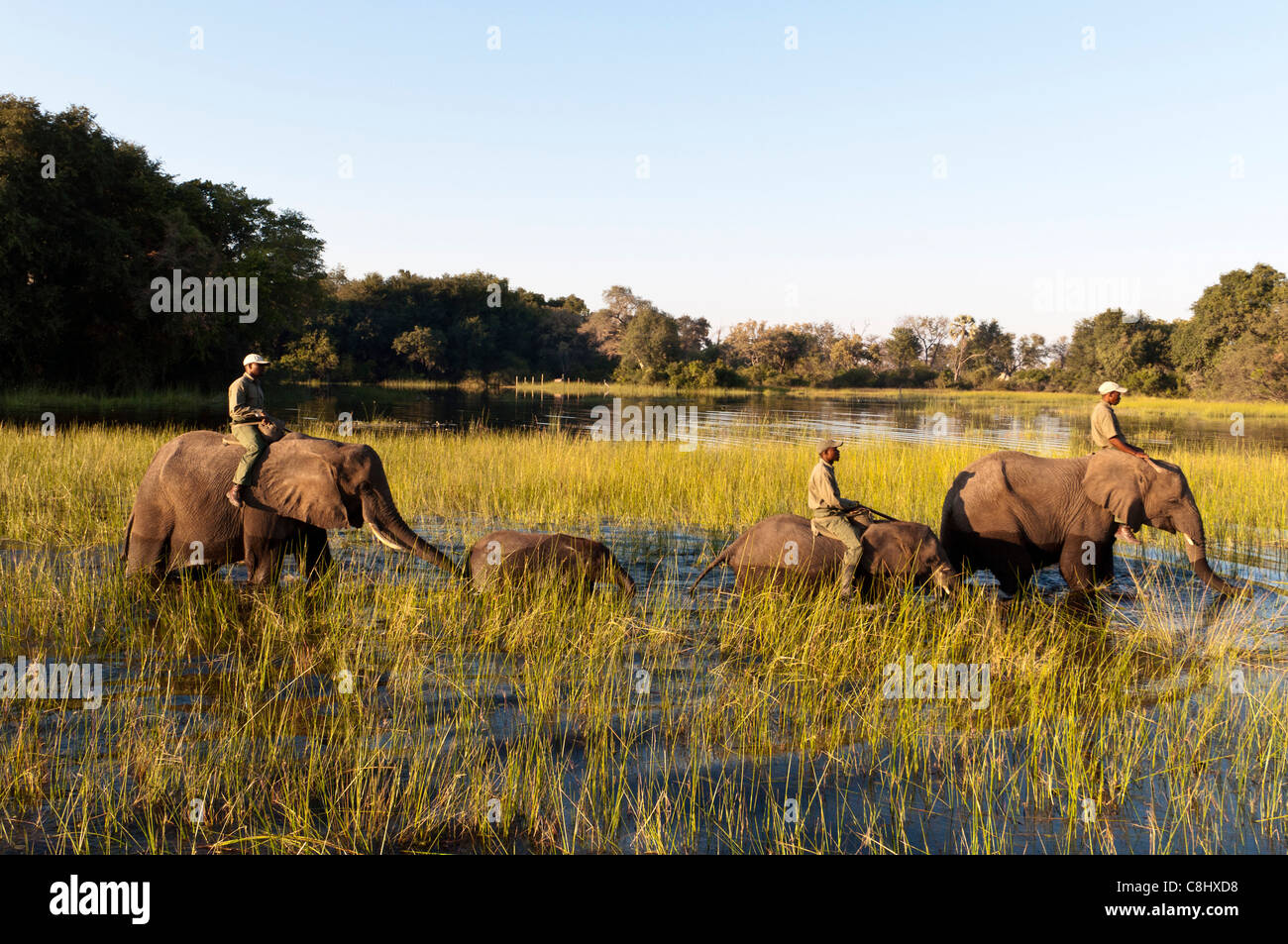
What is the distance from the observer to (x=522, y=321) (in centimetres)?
7725

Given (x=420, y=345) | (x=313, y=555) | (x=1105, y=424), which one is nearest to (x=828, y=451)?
(x=1105, y=424)

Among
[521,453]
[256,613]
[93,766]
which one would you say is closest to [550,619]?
Result: [256,613]

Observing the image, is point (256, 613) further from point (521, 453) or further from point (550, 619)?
point (521, 453)

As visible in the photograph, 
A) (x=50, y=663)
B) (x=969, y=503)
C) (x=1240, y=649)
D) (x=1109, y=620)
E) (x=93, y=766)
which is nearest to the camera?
(x=93, y=766)

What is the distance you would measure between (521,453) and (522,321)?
204ft

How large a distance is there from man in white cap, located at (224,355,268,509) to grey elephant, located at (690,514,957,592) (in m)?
4.65

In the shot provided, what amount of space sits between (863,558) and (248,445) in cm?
567

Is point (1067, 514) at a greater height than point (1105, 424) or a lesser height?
lesser

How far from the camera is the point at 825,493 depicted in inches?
296

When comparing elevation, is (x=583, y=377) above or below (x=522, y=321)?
below

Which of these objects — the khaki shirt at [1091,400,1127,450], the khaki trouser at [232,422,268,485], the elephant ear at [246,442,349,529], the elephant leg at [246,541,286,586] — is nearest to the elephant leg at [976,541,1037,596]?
the khaki shirt at [1091,400,1127,450]

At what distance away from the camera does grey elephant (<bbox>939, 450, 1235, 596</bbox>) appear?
8719 millimetres

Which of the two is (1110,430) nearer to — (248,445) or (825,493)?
(825,493)

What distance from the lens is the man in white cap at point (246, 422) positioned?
7617 mm
